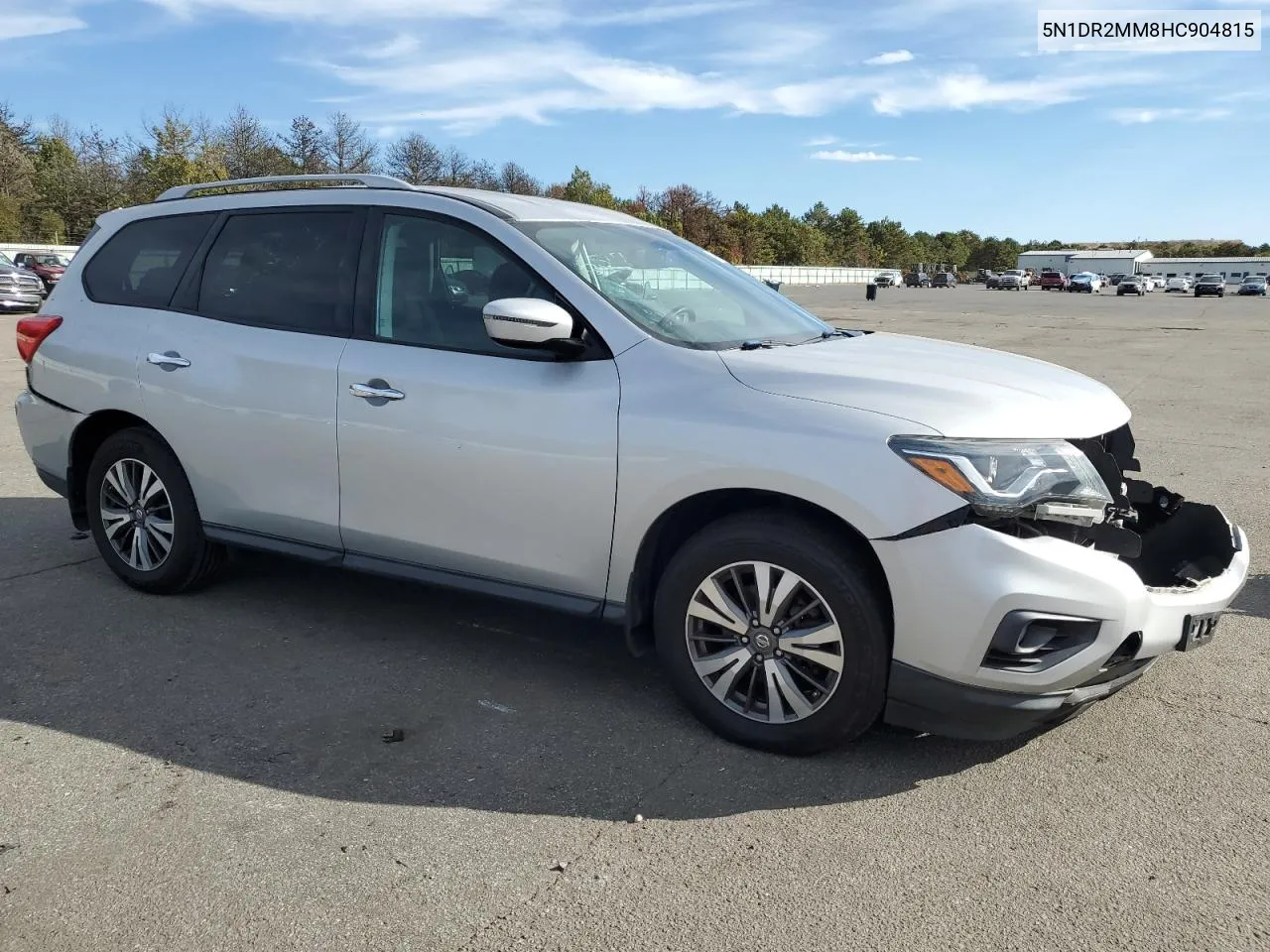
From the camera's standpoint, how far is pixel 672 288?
13.8 ft

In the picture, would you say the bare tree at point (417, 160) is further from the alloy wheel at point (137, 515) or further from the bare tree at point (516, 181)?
the alloy wheel at point (137, 515)

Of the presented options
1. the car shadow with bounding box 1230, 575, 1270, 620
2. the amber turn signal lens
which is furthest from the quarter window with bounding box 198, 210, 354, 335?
the car shadow with bounding box 1230, 575, 1270, 620

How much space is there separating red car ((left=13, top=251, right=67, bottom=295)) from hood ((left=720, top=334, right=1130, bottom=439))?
31548 millimetres

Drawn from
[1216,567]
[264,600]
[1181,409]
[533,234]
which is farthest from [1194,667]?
[1181,409]

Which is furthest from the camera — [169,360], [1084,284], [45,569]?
[1084,284]

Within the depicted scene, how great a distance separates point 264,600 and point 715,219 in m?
99.5

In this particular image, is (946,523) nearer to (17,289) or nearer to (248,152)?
(17,289)

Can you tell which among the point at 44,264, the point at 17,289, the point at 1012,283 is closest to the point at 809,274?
the point at 1012,283

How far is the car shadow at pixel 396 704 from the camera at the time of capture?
3.35m

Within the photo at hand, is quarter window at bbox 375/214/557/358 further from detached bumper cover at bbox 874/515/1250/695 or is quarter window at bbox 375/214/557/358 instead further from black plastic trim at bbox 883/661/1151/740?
black plastic trim at bbox 883/661/1151/740

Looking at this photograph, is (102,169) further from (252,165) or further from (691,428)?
(691,428)

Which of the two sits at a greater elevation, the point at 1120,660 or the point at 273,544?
the point at 1120,660

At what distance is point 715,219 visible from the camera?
331ft

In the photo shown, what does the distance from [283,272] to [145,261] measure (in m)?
0.97
